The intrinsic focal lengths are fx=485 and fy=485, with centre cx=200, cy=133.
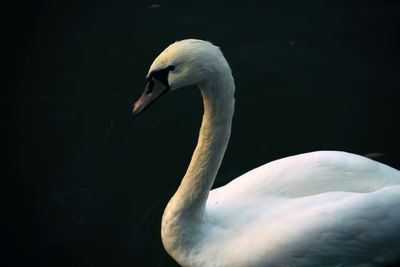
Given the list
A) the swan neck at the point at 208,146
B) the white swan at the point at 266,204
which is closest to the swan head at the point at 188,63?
the white swan at the point at 266,204

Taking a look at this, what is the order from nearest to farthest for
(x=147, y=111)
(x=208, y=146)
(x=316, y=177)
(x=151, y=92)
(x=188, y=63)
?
(x=188, y=63) → (x=151, y=92) → (x=208, y=146) → (x=316, y=177) → (x=147, y=111)

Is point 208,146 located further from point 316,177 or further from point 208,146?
point 316,177

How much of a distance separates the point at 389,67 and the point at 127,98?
337 cm

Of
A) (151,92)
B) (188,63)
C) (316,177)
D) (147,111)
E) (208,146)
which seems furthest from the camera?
(147,111)

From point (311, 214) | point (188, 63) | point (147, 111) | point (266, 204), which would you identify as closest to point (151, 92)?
point (188, 63)

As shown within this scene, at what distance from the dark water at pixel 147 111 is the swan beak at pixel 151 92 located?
5.45 ft

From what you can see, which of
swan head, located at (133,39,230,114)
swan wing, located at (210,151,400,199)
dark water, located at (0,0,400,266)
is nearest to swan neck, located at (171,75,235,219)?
swan head, located at (133,39,230,114)

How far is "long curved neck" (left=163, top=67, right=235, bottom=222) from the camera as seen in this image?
331 centimetres

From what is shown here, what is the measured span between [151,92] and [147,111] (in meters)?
2.38

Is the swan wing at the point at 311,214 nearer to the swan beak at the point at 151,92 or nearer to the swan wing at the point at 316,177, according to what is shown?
the swan wing at the point at 316,177

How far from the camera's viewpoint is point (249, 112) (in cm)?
582

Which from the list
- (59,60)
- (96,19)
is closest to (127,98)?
(59,60)

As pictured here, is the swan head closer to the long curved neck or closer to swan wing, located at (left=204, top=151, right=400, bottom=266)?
the long curved neck

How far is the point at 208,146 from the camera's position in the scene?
3.72 meters
